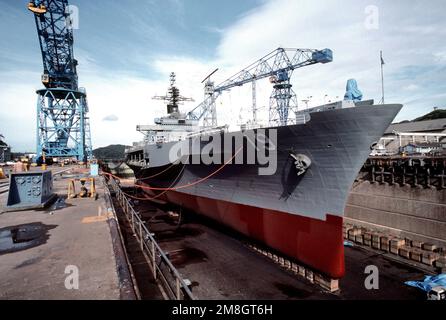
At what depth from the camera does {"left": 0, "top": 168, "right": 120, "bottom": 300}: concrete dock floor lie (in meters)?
4.13

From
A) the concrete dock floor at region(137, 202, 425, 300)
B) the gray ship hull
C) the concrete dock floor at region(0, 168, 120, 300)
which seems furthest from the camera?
the concrete dock floor at region(137, 202, 425, 300)

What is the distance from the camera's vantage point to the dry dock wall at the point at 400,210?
453 inches

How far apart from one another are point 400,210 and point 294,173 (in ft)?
31.3

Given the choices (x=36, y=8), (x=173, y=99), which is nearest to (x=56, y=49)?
(x=36, y=8)

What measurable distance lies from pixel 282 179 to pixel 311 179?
3.00 feet

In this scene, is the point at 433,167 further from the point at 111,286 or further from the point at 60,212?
the point at 60,212

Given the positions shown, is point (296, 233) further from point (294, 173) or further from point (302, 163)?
point (302, 163)

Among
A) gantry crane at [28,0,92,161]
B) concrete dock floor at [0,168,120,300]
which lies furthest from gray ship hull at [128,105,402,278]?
gantry crane at [28,0,92,161]

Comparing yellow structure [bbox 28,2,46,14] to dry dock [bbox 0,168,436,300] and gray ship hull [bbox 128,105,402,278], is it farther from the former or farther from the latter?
gray ship hull [bbox 128,105,402,278]

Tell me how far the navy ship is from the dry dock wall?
8.15 metres

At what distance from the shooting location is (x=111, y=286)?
168 inches

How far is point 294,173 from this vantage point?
740 cm

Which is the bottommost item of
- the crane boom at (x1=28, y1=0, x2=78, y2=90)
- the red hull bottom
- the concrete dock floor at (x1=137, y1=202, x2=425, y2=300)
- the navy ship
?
the concrete dock floor at (x1=137, y1=202, x2=425, y2=300)

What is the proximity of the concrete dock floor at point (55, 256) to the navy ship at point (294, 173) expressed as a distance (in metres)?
4.40
